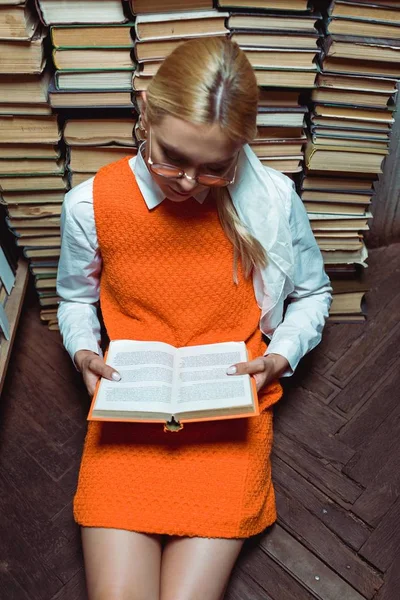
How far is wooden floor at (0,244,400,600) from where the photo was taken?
1.36 m

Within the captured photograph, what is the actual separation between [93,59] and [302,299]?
751mm

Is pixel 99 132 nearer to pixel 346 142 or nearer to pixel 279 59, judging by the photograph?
pixel 279 59

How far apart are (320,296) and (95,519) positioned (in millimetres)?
742

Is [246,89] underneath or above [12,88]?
above


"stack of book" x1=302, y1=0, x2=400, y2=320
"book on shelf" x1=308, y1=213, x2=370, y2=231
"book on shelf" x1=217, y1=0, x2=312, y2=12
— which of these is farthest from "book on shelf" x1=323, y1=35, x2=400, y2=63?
"book on shelf" x1=308, y1=213, x2=370, y2=231

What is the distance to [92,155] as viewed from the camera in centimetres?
145

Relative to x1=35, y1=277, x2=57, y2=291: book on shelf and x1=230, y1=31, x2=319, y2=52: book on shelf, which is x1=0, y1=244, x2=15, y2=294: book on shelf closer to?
x1=35, y1=277, x2=57, y2=291: book on shelf

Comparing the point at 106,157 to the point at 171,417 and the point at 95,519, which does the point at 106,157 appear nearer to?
the point at 171,417

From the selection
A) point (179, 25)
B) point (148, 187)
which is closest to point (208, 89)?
point (148, 187)

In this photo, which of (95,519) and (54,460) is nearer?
(95,519)

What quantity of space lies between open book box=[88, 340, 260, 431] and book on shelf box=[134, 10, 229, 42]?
68cm

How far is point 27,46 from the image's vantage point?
1.24 meters

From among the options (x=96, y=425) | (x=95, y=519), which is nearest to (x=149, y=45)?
(x=96, y=425)

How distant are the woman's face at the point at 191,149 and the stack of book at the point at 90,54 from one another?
352mm
